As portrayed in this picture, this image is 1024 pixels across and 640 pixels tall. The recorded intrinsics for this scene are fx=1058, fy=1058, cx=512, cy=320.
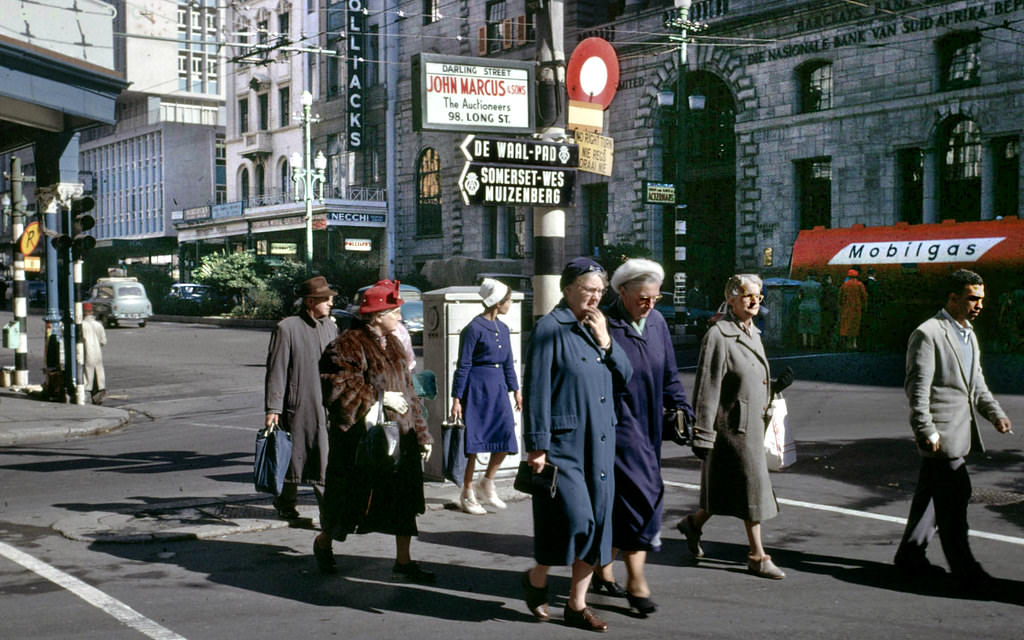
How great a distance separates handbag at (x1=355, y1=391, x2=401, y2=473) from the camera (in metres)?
5.84

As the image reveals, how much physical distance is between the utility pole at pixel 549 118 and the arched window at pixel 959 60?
22396mm

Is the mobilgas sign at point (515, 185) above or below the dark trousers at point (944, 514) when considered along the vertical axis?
above

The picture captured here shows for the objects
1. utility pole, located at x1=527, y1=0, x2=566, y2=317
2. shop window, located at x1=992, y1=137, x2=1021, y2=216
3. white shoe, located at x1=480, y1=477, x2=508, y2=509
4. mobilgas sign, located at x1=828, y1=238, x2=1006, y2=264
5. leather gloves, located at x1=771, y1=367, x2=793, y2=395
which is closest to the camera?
leather gloves, located at x1=771, y1=367, x2=793, y2=395

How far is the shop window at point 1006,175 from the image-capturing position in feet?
86.8

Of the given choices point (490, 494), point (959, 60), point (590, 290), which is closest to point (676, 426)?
point (590, 290)

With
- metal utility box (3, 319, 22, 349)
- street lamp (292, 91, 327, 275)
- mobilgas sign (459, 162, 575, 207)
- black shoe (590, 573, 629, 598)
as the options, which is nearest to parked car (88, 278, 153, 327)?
street lamp (292, 91, 327, 275)

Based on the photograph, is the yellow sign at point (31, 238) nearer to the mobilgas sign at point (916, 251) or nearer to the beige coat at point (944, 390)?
the beige coat at point (944, 390)

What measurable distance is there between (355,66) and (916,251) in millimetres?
29671

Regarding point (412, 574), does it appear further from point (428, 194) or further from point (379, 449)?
point (428, 194)

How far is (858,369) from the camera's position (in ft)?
65.7

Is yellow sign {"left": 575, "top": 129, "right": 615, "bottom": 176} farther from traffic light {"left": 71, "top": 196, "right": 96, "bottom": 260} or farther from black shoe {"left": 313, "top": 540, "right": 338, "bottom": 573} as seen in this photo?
traffic light {"left": 71, "top": 196, "right": 96, "bottom": 260}

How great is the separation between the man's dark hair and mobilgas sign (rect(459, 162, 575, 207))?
299 cm

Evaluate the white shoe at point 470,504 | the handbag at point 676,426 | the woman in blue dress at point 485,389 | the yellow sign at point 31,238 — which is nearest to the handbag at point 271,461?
the woman in blue dress at point 485,389

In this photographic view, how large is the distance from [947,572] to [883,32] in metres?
25.4
